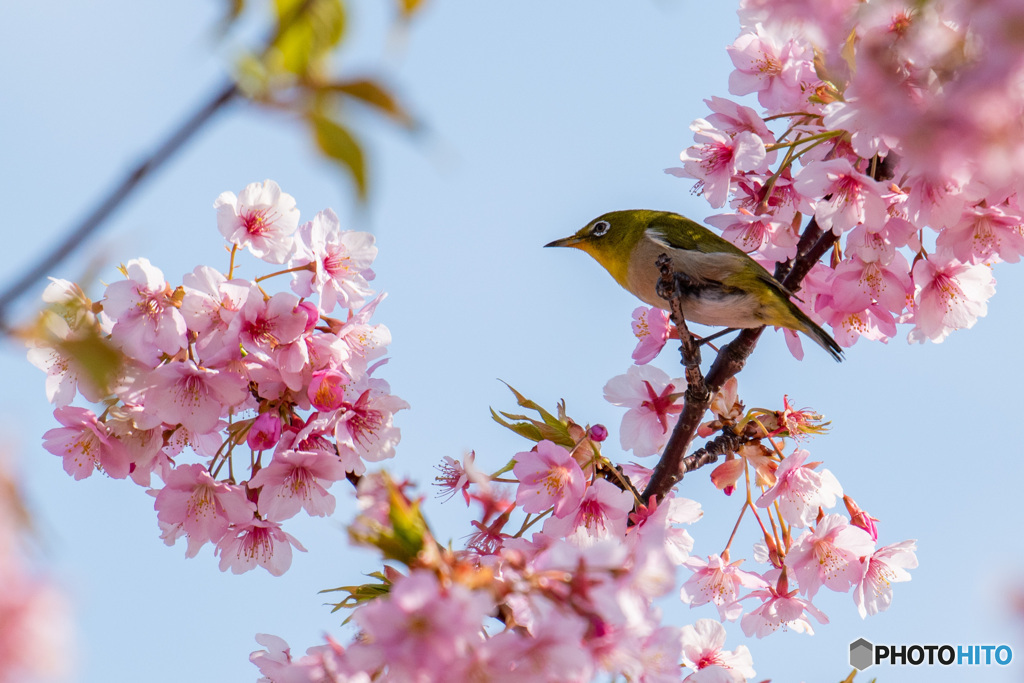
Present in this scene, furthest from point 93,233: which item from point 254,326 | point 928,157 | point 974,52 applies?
point 254,326

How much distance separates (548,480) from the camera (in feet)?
11.7

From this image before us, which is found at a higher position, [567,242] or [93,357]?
[567,242]

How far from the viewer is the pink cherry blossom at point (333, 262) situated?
321cm

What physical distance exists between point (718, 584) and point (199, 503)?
2169 mm

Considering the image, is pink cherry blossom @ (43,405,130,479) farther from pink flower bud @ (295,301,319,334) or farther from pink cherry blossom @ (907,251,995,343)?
pink cherry blossom @ (907,251,995,343)

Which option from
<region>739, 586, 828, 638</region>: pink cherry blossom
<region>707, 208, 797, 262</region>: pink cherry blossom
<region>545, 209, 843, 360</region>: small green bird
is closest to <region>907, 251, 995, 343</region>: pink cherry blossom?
<region>545, 209, 843, 360</region>: small green bird

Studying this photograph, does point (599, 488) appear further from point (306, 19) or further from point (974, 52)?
point (306, 19)

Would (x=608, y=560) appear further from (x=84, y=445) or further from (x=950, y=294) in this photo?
(x=950, y=294)

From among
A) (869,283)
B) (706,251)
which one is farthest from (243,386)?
(706,251)

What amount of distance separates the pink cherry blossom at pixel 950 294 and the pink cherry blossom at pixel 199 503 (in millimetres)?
3001

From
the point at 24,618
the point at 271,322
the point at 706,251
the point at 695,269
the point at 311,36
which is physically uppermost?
the point at 706,251

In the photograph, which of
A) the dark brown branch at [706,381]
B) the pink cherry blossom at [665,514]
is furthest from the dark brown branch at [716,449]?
the pink cherry blossom at [665,514]

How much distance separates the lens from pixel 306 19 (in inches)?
51.0

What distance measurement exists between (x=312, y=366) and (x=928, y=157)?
2.13 m
